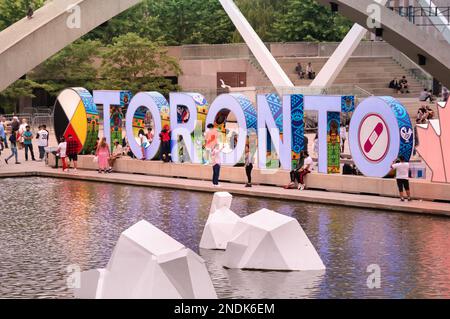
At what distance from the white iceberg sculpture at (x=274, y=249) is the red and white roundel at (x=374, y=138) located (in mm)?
10616

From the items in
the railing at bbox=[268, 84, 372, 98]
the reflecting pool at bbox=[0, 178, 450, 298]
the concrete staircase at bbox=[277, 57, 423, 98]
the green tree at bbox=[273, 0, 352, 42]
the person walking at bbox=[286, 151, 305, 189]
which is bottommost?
the reflecting pool at bbox=[0, 178, 450, 298]

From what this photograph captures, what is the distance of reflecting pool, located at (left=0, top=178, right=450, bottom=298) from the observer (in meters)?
18.3

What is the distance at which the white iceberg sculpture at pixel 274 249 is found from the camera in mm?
20109

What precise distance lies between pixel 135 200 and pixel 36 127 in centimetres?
2968

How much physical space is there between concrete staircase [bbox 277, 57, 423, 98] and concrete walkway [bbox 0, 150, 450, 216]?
30.4 meters

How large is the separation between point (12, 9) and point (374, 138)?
43.4 m

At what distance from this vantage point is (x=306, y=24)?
76438 millimetres

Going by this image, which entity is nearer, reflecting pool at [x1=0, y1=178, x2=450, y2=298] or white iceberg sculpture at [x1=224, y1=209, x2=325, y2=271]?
reflecting pool at [x1=0, y1=178, x2=450, y2=298]

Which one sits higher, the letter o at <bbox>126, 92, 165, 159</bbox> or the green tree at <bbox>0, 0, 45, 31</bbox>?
the green tree at <bbox>0, 0, 45, 31</bbox>

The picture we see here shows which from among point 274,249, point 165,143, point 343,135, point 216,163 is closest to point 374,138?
point 216,163

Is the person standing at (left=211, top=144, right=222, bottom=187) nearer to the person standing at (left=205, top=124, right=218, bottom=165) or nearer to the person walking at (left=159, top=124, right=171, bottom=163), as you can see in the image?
the person standing at (left=205, top=124, right=218, bottom=165)

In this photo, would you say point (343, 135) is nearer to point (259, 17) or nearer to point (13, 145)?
point (13, 145)

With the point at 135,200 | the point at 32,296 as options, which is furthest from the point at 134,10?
the point at 32,296

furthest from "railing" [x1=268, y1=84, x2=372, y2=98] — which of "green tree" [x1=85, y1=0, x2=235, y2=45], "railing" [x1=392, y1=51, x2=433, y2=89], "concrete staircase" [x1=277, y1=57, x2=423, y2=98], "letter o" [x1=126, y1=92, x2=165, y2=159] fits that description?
"letter o" [x1=126, y1=92, x2=165, y2=159]
